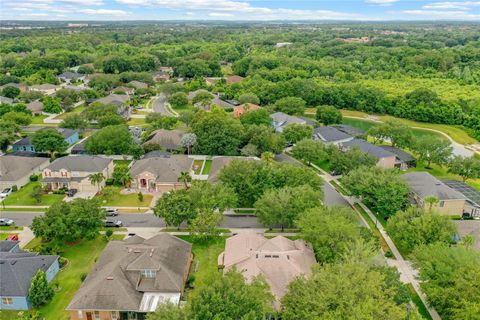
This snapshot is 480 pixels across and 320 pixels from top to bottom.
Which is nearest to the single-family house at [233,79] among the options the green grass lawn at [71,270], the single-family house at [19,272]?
the green grass lawn at [71,270]

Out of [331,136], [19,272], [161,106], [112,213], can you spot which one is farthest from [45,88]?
[19,272]

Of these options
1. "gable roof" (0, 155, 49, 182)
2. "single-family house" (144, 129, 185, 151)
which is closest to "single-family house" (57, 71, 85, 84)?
"single-family house" (144, 129, 185, 151)

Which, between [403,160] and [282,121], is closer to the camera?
[403,160]

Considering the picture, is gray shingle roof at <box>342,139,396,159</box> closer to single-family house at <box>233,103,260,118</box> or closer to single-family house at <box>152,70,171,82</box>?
single-family house at <box>233,103,260,118</box>

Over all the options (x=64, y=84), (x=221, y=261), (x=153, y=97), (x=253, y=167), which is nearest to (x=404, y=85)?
(x=153, y=97)

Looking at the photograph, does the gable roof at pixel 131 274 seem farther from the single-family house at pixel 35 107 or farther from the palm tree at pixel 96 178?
the single-family house at pixel 35 107

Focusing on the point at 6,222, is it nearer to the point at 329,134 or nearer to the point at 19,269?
the point at 19,269
